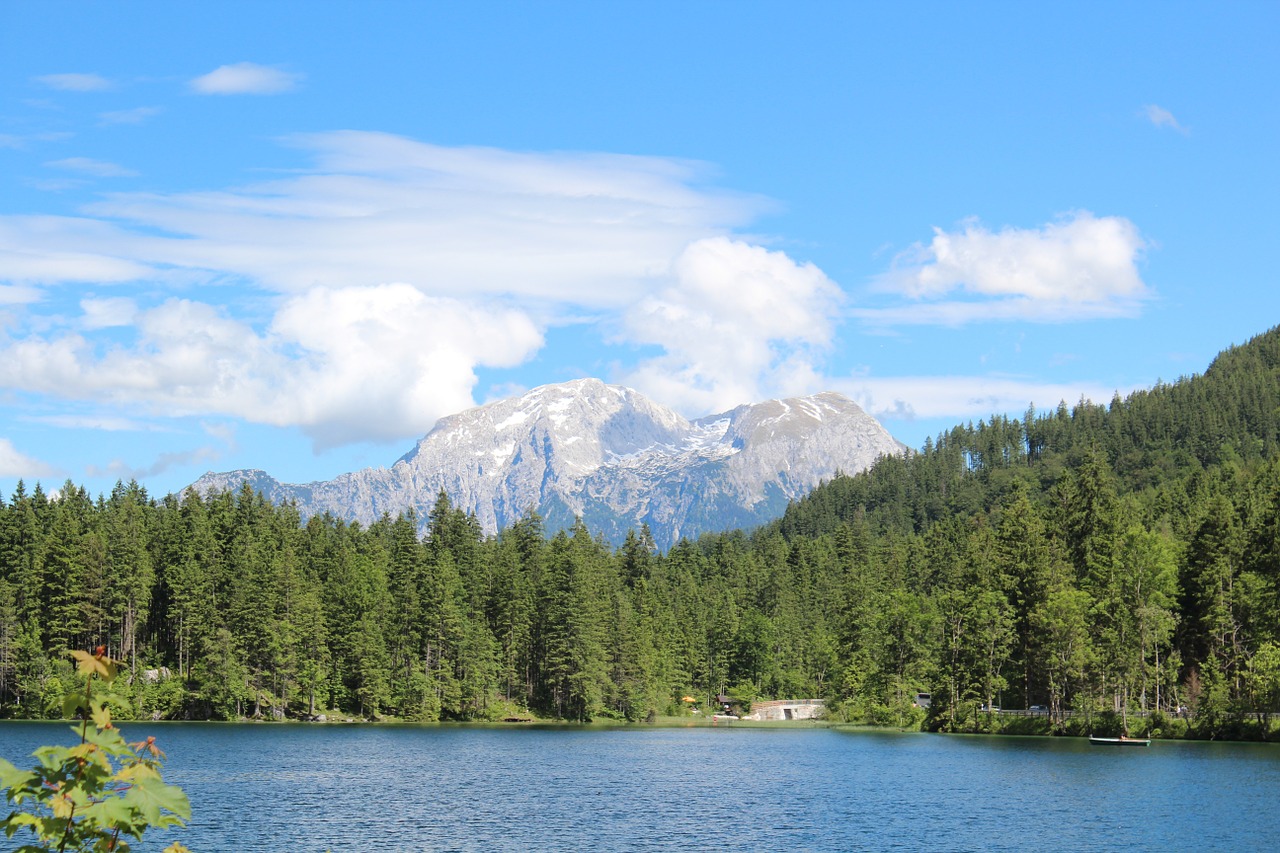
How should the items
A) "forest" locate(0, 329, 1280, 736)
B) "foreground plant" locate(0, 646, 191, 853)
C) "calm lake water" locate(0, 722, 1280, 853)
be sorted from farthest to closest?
"forest" locate(0, 329, 1280, 736), "calm lake water" locate(0, 722, 1280, 853), "foreground plant" locate(0, 646, 191, 853)

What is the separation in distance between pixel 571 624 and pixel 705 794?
232ft

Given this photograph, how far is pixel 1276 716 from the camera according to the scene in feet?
322

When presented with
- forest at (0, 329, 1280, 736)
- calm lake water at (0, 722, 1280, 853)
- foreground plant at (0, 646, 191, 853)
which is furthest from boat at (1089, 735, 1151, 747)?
foreground plant at (0, 646, 191, 853)

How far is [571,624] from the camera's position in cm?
14025

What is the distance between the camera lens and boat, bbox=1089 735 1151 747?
98.9 m

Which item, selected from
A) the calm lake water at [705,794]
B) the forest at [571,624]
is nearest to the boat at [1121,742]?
the calm lake water at [705,794]

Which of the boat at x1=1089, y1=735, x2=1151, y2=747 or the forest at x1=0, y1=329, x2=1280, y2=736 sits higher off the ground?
the forest at x1=0, y1=329, x2=1280, y2=736

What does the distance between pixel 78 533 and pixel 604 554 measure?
250 feet

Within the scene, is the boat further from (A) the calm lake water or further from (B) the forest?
(B) the forest

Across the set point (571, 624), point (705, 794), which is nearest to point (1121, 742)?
point (705, 794)

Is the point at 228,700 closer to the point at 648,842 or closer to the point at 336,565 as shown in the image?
the point at 336,565

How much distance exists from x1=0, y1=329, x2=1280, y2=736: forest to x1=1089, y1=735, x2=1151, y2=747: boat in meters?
4.24

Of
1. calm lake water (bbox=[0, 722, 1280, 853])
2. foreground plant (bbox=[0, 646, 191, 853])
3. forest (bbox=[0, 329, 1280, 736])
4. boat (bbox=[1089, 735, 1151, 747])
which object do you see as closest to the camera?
foreground plant (bbox=[0, 646, 191, 853])

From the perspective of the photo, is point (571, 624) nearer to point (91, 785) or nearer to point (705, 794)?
point (705, 794)
